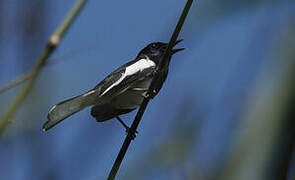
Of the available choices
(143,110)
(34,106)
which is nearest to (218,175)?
(34,106)

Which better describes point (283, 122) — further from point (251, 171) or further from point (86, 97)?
point (86, 97)

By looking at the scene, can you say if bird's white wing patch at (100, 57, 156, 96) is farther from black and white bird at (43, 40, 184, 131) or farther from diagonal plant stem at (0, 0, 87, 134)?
diagonal plant stem at (0, 0, 87, 134)

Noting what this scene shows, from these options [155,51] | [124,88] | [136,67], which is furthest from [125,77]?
[155,51]

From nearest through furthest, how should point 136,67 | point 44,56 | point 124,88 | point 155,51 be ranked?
point 44,56 → point 124,88 → point 136,67 → point 155,51

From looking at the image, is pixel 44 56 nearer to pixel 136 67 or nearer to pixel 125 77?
pixel 125 77

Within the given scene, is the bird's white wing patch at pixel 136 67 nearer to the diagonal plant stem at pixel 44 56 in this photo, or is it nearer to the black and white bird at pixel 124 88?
the black and white bird at pixel 124 88

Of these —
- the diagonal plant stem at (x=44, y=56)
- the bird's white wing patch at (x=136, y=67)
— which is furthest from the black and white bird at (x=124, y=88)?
the diagonal plant stem at (x=44, y=56)
